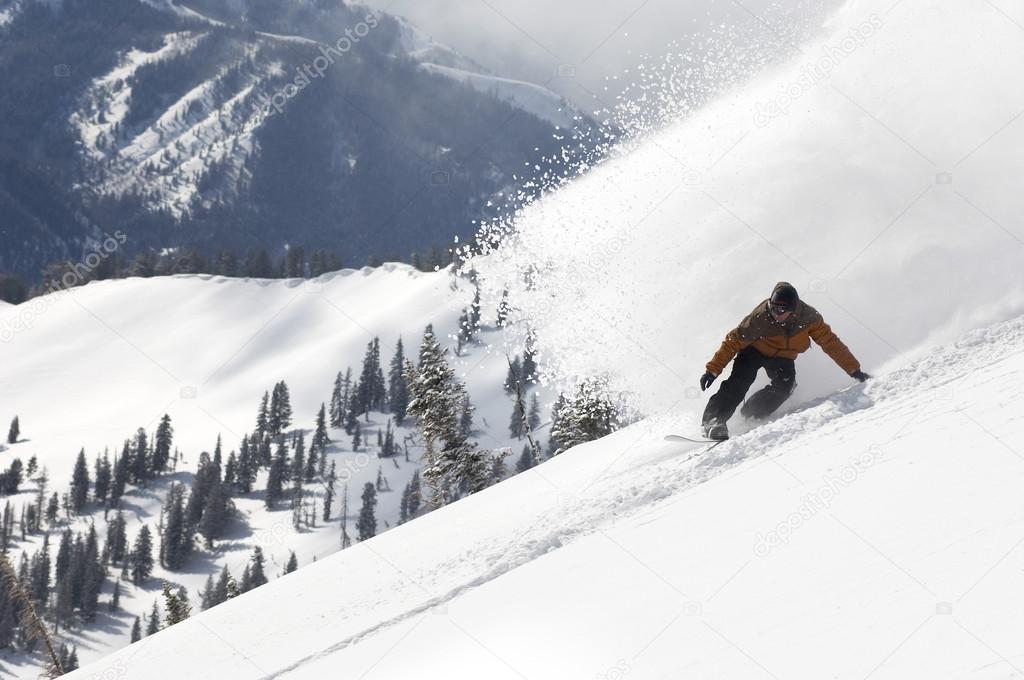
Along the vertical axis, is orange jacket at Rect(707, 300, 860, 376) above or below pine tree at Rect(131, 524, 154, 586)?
above

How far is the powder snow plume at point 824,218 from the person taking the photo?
10766 millimetres

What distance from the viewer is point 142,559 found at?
127 meters

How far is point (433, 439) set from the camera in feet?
98.6

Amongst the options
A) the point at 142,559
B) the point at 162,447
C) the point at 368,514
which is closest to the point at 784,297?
the point at 368,514

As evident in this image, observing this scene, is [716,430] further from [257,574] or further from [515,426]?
[515,426]

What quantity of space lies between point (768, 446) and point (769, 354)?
167cm

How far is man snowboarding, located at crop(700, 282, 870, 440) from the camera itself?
9.48 meters

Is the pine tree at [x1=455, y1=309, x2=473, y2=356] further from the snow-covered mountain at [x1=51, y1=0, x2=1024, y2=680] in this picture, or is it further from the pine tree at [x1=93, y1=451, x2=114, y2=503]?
the snow-covered mountain at [x1=51, y1=0, x2=1024, y2=680]

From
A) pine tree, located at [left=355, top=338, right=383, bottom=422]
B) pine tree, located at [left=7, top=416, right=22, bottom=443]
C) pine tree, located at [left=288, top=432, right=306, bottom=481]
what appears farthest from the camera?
pine tree, located at [left=7, top=416, right=22, bottom=443]

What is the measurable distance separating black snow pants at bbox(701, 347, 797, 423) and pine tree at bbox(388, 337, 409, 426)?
150 metres

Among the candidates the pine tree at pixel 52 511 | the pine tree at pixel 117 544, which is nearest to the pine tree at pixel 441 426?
the pine tree at pixel 117 544

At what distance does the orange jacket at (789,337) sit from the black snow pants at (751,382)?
107 millimetres

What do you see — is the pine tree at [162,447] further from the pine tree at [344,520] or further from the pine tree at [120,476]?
the pine tree at [344,520]

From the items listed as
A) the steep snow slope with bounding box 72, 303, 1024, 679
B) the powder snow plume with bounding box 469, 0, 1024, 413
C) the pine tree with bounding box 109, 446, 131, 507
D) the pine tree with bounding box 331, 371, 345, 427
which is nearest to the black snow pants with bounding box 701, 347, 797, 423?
the powder snow plume with bounding box 469, 0, 1024, 413
